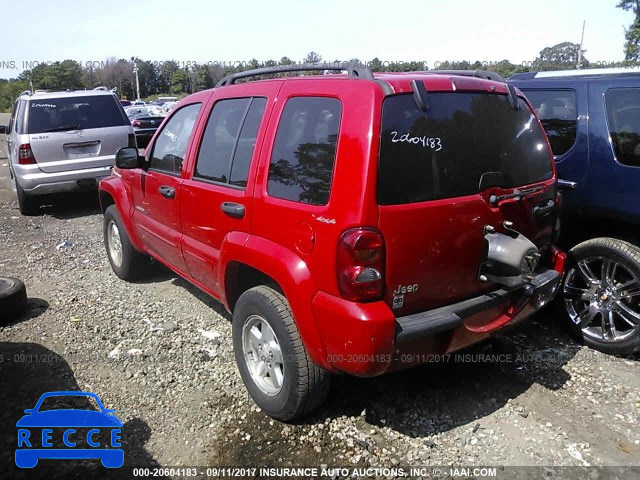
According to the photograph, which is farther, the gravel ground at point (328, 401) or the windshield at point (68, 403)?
the windshield at point (68, 403)

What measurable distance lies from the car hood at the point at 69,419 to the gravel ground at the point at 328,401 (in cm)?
8

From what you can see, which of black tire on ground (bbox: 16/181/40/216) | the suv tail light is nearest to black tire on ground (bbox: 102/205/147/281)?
the suv tail light

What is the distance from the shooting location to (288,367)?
284cm

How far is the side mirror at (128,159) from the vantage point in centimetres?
441

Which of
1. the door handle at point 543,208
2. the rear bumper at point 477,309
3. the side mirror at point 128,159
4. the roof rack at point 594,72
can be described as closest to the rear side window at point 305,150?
the rear bumper at point 477,309

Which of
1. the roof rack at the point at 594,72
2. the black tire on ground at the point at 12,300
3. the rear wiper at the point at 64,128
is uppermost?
the roof rack at the point at 594,72

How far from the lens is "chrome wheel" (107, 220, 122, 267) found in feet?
17.8

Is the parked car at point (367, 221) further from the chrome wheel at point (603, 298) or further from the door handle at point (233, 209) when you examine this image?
the chrome wheel at point (603, 298)

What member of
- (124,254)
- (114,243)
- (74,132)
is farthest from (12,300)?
(74,132)

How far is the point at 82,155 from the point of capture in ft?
27.0

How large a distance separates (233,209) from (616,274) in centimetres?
285

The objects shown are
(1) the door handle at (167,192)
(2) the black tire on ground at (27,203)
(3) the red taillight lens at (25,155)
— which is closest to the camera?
(1) the door handle at (167,192)

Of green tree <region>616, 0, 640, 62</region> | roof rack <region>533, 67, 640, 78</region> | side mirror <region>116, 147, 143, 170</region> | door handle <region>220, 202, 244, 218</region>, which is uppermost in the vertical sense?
green tree <region>616, 0, 640, 62</region>

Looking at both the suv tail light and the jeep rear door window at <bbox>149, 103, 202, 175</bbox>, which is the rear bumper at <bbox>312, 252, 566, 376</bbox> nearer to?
the suv tail light
